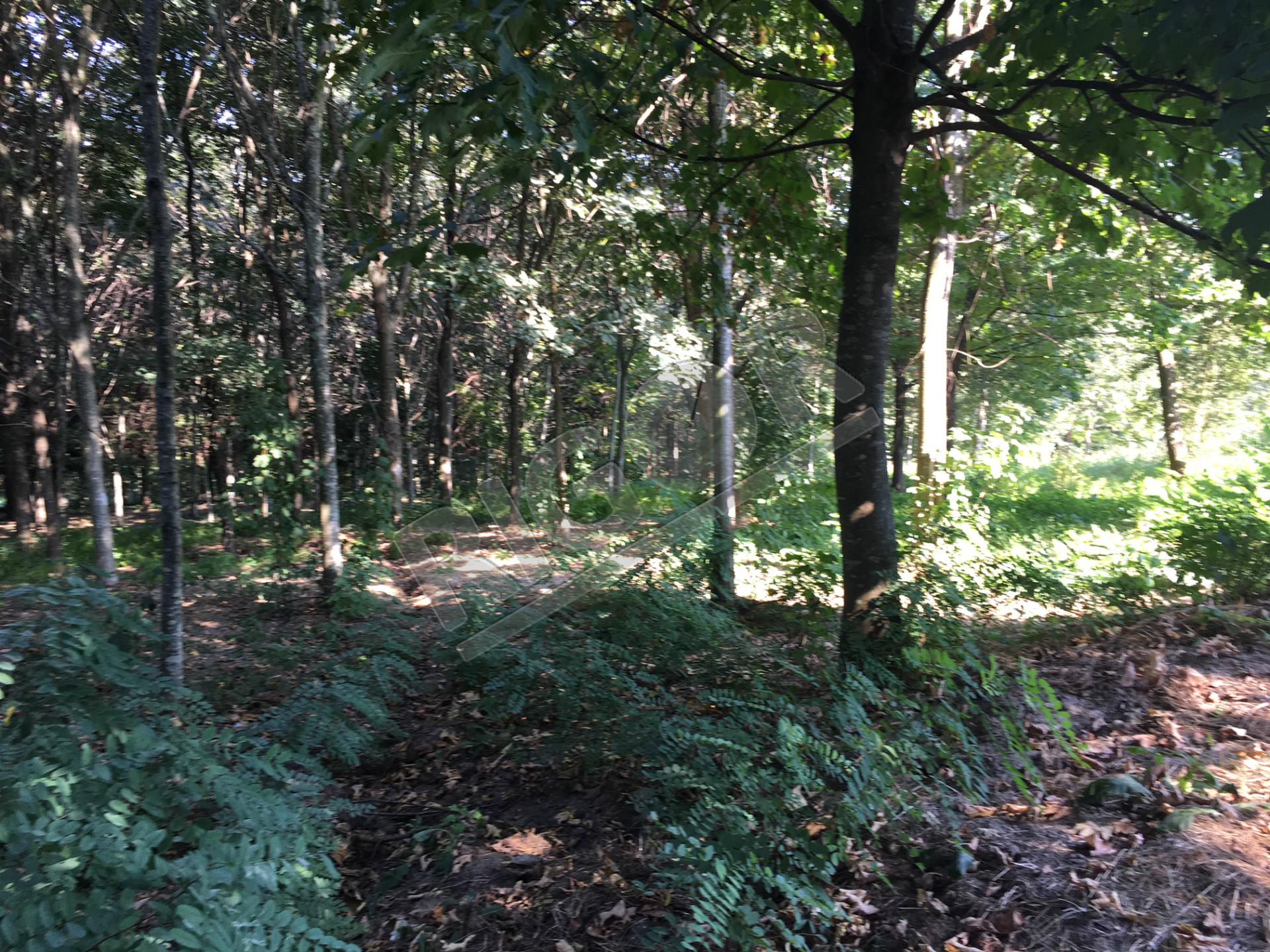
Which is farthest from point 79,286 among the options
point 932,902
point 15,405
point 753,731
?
point 932,902

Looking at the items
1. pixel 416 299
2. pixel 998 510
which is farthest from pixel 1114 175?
pixel 416 299

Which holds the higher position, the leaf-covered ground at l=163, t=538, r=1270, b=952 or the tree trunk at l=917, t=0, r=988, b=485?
the tree trunk at l=917, t=0, r=988, b=485

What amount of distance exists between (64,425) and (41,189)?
3741 millimetres

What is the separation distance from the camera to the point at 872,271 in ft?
13.9

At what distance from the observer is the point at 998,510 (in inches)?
436

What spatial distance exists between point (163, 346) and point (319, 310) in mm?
4848

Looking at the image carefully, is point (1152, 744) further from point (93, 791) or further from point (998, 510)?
point (998, 510)

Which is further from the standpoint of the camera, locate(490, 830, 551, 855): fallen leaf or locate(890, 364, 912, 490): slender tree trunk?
locate(890, 364, 912, 490): slender tree trunk

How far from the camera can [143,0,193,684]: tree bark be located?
4520 mm

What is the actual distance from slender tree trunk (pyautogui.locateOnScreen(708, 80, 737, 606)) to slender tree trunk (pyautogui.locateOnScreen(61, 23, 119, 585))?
21.3 ft

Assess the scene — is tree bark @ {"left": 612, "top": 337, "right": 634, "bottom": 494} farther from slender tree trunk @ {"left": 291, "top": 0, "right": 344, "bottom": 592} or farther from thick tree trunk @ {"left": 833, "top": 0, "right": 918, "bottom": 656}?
slender tree trunk @ {"left": 291, "top": 0, "right": 344, "bottom": 592}

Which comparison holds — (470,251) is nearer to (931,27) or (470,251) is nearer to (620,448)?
(620,448)

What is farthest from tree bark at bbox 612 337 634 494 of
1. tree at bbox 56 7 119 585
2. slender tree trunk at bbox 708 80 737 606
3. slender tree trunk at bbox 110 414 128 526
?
slender tree trunk at bbox 110 414 128 526

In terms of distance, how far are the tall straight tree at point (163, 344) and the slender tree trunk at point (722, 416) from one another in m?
3.20
